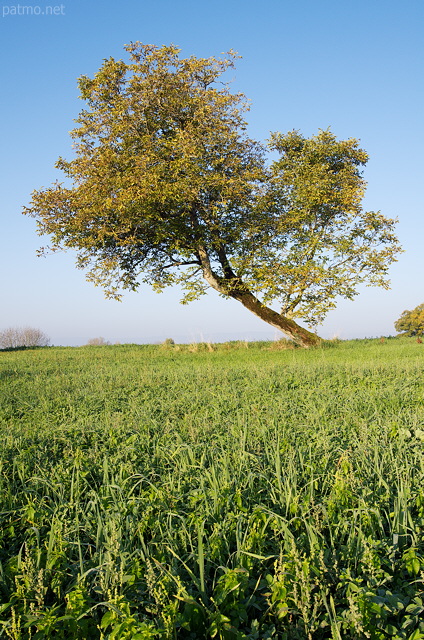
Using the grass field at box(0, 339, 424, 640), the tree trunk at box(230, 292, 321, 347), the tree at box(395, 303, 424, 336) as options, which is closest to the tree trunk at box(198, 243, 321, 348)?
the tree trunk at box(230, 292, 321, 347)

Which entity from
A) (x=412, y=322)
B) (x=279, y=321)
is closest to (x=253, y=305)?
(x=279, y=321)

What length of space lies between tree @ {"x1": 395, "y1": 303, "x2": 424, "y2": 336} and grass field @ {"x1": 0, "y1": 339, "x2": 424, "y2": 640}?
119 ft

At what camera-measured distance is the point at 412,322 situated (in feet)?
141

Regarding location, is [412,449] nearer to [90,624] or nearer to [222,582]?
[222,582]

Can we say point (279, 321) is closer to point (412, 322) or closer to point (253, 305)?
point (253, 305)

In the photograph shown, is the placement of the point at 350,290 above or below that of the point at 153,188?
below

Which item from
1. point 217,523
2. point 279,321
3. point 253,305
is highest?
point 253,305

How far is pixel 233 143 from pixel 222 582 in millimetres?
20125

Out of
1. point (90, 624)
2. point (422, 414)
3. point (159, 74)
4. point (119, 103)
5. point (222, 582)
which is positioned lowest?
point (90, 624)

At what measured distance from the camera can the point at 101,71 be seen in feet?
66.8

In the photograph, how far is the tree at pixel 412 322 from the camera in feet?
135

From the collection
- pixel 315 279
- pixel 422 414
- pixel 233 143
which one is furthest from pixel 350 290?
pixel 422 414

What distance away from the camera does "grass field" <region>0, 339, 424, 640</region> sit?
9.04ft

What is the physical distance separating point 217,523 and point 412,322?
143 feet
